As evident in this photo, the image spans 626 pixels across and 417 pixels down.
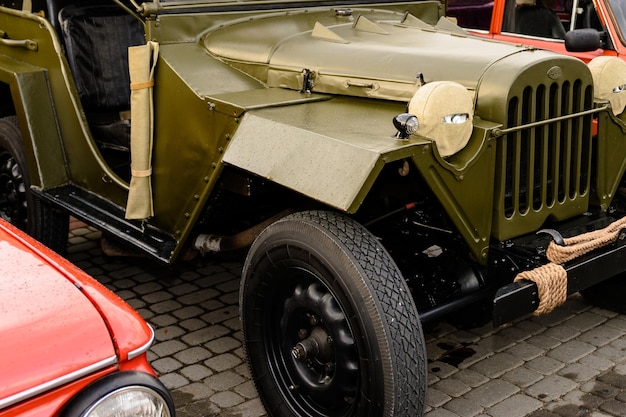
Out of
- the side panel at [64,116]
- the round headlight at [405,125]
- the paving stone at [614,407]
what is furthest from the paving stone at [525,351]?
the side panel at [64,116]

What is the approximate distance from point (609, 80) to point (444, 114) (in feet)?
3.56

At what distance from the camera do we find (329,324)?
2992 millimetres

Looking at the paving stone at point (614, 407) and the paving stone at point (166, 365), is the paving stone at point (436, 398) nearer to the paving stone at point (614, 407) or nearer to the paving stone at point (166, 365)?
the paving stone at point (614, 407)

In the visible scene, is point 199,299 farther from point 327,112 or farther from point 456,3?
point 456,3

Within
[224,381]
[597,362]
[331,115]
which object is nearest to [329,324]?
[331,115]

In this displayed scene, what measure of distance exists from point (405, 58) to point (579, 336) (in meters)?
1.69

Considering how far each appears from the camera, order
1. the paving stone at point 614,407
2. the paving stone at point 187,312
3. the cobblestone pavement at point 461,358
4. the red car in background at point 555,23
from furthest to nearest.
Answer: the red car in background at point 555,23 < the paving stone at point 187,312 < the cobblestone pavement at point 461,358 < the paving stone at point 614,407

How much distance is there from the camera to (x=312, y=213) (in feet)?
9.98

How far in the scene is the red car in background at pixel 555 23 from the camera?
17.8 feet

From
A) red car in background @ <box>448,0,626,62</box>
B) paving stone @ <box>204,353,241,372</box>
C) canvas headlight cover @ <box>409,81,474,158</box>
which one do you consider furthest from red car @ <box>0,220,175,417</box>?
red car in background @ <box>448,0,626,62</box>

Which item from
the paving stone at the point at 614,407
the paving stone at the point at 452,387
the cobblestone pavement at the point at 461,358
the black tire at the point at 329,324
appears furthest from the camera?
the paving stone at the point at 452,387

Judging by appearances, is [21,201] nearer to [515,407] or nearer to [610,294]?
[515,407]

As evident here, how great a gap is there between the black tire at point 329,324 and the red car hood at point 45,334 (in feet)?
3.55

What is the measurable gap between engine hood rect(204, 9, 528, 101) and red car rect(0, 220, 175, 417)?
5.80 feet
